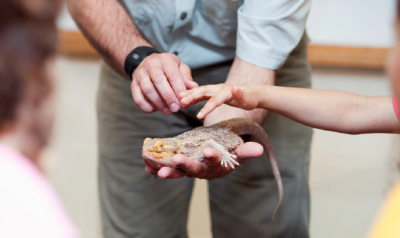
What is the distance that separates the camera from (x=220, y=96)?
105 cm

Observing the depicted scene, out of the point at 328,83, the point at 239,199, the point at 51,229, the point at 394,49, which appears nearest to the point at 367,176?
the point at 328,83

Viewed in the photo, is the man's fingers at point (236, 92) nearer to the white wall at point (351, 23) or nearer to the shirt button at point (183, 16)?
the shirt button at point (183, 16)

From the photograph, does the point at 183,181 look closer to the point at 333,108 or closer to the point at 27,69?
the point at 333,108

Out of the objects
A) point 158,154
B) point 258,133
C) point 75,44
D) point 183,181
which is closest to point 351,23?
point 258,133

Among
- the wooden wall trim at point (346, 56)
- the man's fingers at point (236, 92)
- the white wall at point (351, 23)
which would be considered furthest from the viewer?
the wooden wall trim at point (346, 56)

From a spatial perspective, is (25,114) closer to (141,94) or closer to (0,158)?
(0,158)

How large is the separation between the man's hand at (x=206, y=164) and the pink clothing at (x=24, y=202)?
2.03ft

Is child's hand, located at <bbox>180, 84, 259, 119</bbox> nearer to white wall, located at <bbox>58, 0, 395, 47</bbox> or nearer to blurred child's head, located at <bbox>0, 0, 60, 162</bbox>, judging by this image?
blurred child's head, located at <bbox>0, 0, 60, 162</bbox>

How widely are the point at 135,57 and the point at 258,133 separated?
617 mm

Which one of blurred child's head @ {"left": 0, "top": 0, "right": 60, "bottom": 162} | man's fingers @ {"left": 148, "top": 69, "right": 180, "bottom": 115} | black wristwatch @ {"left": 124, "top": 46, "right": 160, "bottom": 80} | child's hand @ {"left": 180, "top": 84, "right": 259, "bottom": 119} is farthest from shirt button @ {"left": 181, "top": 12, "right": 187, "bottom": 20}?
blurred child's head @ {"left": 0, "top": 0, "right": 60, "bottom": 162}

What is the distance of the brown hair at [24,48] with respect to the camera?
0.37 metres

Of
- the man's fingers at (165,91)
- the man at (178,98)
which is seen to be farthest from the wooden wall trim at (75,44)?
the man's fingers at (165,91)

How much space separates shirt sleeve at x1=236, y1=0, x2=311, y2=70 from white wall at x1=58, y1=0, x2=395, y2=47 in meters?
1.07

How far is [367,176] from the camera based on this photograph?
262 cm
